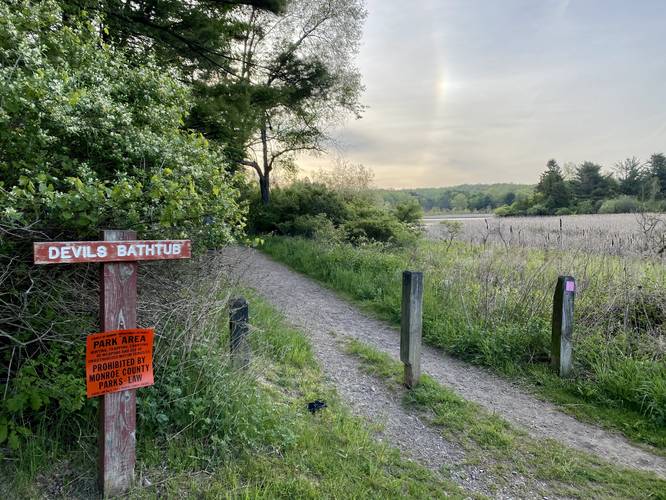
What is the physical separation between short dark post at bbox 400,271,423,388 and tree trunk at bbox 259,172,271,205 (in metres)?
17.3

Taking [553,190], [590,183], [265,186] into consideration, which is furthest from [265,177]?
[590,183]

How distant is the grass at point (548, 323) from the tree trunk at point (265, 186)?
1374cm

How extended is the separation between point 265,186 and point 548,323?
1800cm

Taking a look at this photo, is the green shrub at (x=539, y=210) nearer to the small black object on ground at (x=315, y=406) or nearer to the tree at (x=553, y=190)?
the tree at (x=553, y=190)

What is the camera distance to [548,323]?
17.6 feet

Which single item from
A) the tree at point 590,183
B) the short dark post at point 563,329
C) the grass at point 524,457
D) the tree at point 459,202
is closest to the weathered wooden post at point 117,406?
the grass at point 524,457

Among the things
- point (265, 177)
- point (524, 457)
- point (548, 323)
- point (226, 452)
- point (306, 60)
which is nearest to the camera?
point (226, 452)

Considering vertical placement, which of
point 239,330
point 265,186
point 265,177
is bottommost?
point 239,330

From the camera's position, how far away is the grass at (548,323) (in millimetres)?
4055

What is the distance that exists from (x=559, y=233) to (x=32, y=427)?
9743 mm

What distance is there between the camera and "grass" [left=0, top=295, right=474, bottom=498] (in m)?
2.42

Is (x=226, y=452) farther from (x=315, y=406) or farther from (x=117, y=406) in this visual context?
(x=315, y=406)

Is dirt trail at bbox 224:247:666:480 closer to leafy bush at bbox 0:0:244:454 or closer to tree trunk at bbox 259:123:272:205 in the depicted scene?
leafy bush at bbox 0:0:244:454

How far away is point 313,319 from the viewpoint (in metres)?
6.90
